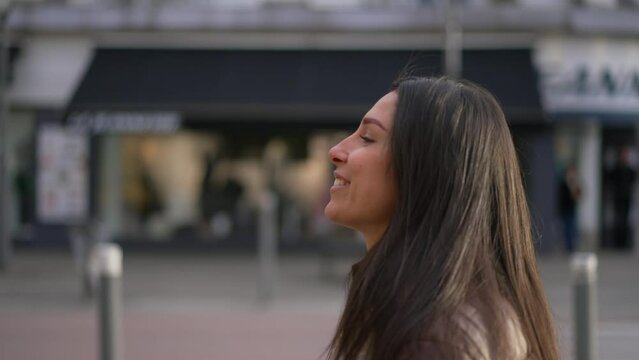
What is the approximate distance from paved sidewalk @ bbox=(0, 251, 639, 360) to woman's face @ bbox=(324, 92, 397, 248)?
5.01 m

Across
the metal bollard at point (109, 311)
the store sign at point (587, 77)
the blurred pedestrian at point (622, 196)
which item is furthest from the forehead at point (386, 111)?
the blurred pedestrian at point (622, 196)

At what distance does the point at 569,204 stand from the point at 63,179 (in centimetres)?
910

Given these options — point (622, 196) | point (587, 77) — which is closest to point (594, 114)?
point (587, 77)

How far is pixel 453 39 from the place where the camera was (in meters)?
16.7

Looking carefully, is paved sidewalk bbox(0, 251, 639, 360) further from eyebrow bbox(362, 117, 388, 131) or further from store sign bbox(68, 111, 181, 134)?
eyebrow bbox(362, 117, 388, 131)

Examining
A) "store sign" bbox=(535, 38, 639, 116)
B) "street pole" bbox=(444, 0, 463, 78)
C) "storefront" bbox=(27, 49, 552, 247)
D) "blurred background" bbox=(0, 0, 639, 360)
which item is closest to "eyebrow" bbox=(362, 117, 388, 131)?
"street pole" bbox=(444, 0, 463, 78)

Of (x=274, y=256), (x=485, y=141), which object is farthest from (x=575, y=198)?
(x=485, y=141)

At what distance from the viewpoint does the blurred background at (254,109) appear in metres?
17.4

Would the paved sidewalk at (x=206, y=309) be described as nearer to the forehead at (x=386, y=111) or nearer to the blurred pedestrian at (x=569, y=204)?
the blurred pedestrian at (x=569, y=204)

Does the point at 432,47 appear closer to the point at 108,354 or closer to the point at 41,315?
the point at 41,315

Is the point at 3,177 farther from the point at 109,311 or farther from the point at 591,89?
the point at 109,311

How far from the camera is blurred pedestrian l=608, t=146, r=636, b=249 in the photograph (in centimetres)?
1775

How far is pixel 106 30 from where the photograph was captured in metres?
18.0

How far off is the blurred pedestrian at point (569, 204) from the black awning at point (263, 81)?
145 cm
